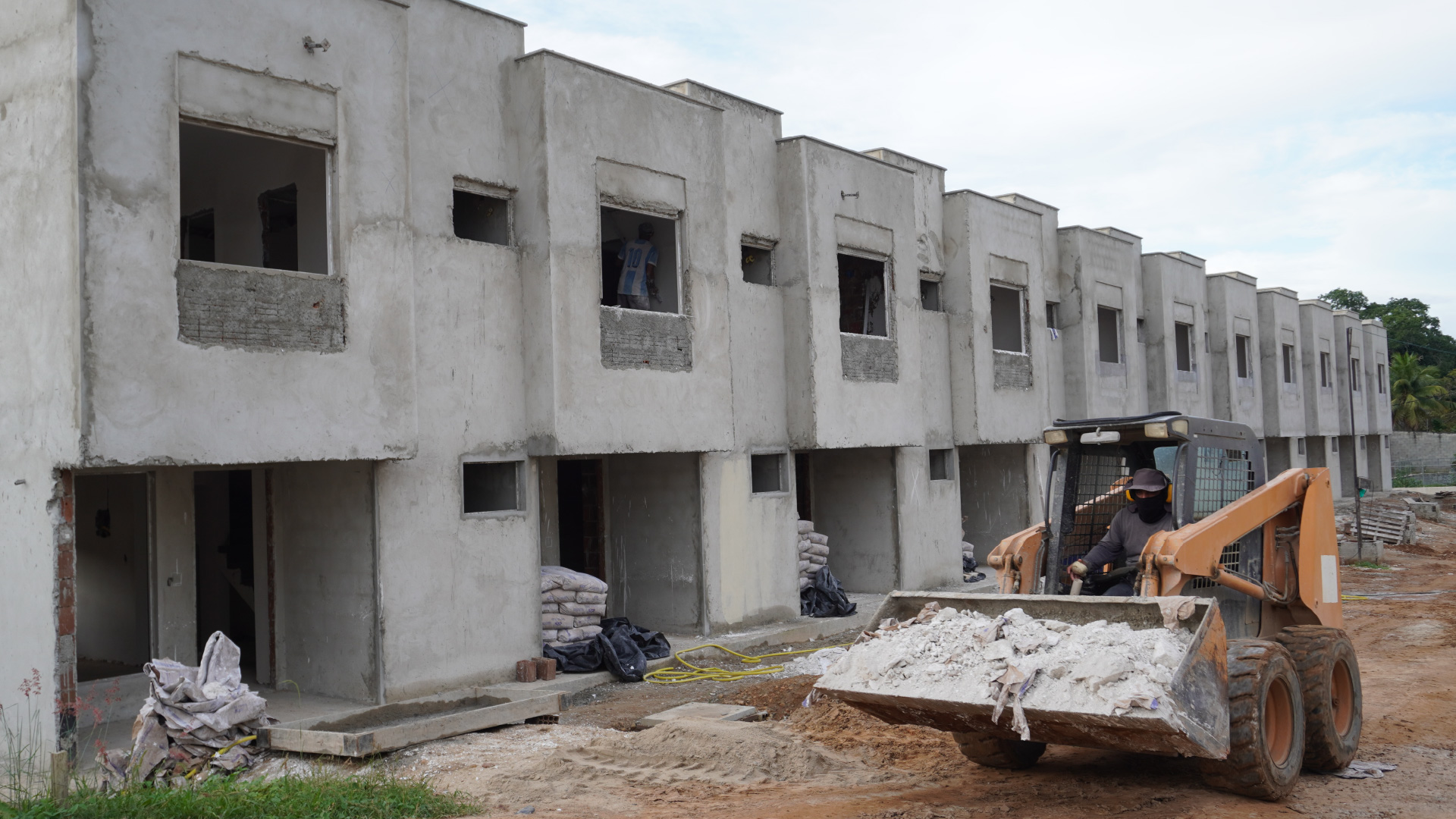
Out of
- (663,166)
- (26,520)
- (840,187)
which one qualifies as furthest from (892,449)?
(26,520)

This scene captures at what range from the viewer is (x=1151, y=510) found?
301 inches

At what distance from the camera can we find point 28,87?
30.0ft

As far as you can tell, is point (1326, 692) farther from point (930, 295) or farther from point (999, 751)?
point (930, 295)

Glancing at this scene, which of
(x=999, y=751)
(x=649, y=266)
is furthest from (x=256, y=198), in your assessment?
(x=999, y=751)

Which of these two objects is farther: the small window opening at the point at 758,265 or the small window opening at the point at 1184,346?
the small window opening at the point at 1184,346

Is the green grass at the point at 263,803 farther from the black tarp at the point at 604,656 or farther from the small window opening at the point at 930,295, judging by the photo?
the small window opening at the point at 930,295

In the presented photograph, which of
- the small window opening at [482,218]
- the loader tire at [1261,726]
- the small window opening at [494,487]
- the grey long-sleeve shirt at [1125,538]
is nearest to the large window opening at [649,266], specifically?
the small window opening at [482,218]

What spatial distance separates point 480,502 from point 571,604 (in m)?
1.56

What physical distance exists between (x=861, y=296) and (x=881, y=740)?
1077cm

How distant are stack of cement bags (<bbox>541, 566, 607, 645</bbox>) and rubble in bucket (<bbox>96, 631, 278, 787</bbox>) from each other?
12.1ft

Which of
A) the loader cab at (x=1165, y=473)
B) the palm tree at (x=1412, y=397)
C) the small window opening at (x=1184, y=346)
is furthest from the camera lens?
the palm tree at (x=1412, y=397)

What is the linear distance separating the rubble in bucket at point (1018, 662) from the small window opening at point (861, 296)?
11.3 meters

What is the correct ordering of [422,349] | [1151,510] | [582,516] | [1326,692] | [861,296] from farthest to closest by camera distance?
[861,296] < [582,516] < [422,349] < [1151,510] < [1326,692]

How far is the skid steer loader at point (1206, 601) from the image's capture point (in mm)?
6000
